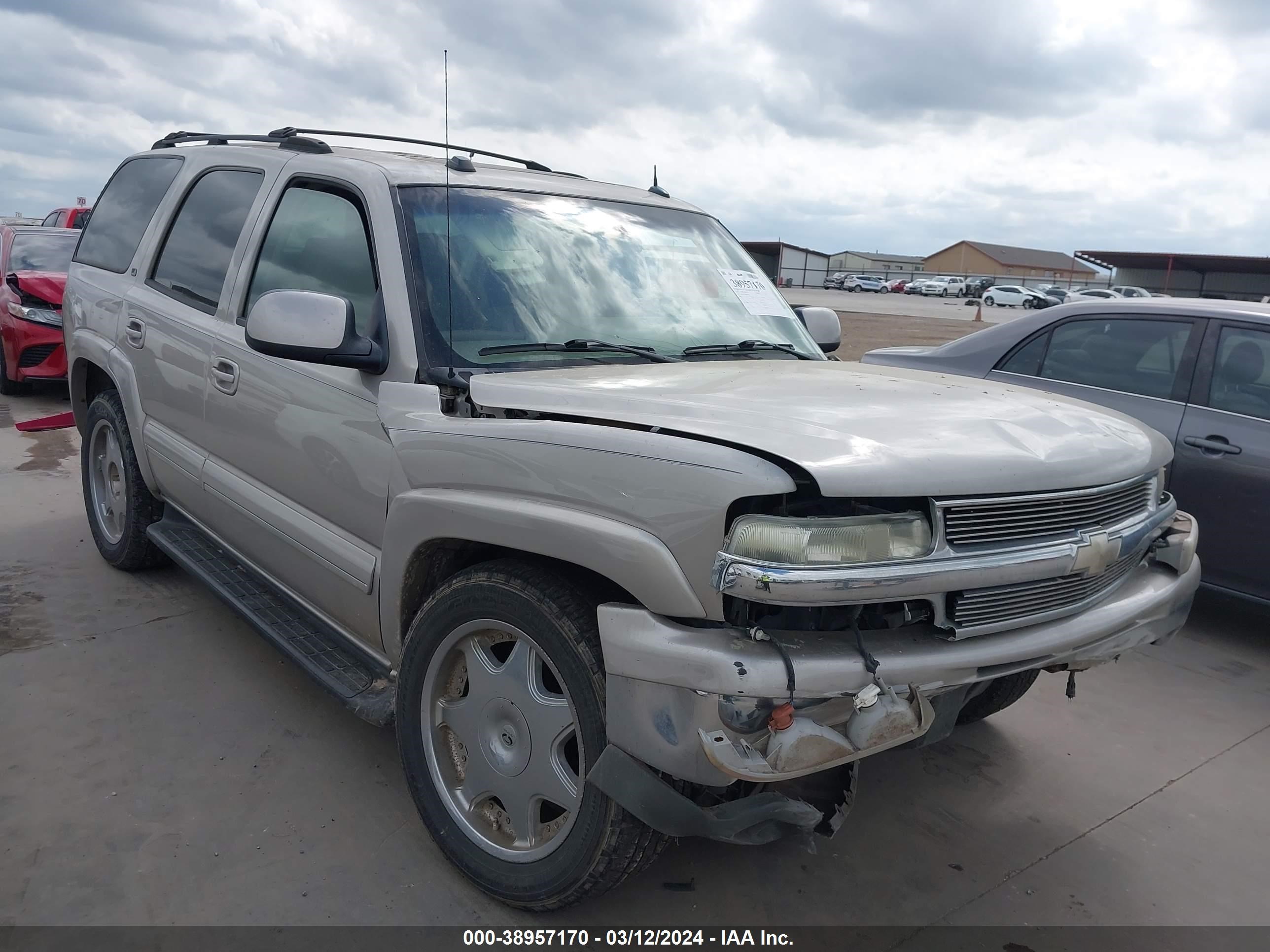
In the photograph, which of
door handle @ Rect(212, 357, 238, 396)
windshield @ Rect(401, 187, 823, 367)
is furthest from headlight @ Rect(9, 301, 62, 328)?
windshield @ Rect(401, 187, 823, 367)

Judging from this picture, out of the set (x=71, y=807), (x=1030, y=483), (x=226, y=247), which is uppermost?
(x=226, y=247)

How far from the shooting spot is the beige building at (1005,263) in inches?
3595

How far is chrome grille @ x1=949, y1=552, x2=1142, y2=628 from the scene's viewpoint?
2.07 metres

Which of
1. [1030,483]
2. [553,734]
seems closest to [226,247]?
[553,734]

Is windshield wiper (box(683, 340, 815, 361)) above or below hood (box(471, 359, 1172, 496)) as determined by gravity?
above

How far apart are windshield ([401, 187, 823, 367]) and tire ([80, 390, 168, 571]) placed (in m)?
2.33

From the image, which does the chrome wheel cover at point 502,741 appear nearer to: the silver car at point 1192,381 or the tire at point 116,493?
the tire at point 116,493

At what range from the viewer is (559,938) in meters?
2.37

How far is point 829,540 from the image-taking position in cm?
191

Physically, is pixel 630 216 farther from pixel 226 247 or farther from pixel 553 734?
pixel 553 734

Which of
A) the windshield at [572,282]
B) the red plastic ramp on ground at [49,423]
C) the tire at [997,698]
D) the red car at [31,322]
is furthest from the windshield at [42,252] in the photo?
the tire at [997,698]

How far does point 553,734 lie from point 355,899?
2.44ft

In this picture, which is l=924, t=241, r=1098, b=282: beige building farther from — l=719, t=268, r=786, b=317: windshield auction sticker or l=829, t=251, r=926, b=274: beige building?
l=719, t=268, r=786, b=317: windshield auction sticker

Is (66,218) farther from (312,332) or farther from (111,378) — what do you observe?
(312,332)
